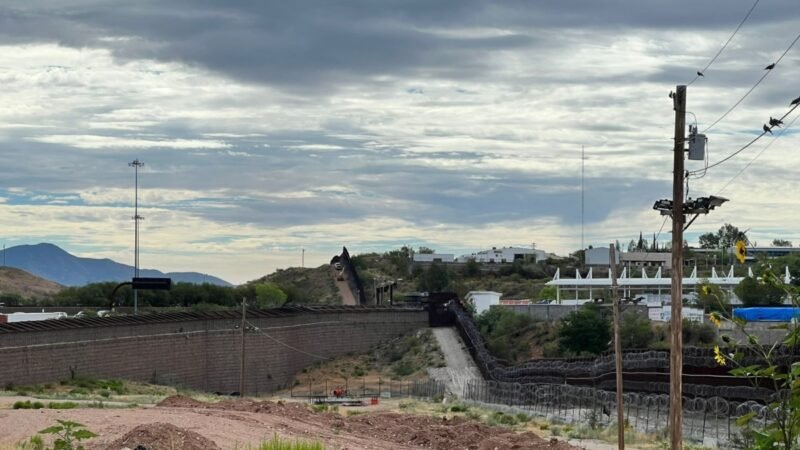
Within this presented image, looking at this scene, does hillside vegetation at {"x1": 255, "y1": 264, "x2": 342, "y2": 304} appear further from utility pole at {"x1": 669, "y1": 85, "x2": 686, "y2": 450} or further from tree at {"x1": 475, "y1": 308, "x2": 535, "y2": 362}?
utility pole at {"x1": 669, "y1": 85, "x2": 686, "y2": 450}

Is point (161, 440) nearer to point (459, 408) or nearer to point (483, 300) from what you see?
point (459, 408)

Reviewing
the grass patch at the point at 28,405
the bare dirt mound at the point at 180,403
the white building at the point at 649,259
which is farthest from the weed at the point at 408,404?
the white building at the point at 649,259

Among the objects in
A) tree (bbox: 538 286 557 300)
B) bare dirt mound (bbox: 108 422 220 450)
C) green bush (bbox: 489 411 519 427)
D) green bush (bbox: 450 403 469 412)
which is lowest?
green bush (bbox: 450 403 469 412)

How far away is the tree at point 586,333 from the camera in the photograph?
85.6 metres

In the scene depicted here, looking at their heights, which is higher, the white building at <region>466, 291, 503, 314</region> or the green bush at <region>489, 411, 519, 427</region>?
the white building at <region>466, 291, 503, 314</region>

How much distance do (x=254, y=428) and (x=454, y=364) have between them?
178ft

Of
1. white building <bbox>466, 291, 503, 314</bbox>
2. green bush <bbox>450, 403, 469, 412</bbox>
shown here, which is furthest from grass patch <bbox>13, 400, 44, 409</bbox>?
white building <bbox>466, 291, 503, 314</bbox>

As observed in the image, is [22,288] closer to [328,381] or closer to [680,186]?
[328,381]

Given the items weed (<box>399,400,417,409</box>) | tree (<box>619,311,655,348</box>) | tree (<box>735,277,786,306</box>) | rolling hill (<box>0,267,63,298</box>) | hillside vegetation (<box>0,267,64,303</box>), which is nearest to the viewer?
weed (<box>399,400,417,409</box>)

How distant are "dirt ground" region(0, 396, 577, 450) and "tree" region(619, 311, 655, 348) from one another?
134 feet

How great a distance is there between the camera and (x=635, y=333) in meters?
85.1

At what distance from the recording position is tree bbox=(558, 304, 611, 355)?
3369 inches

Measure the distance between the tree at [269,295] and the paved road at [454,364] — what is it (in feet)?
147

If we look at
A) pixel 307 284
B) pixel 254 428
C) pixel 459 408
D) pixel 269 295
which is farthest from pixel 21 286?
pixel 254 428
